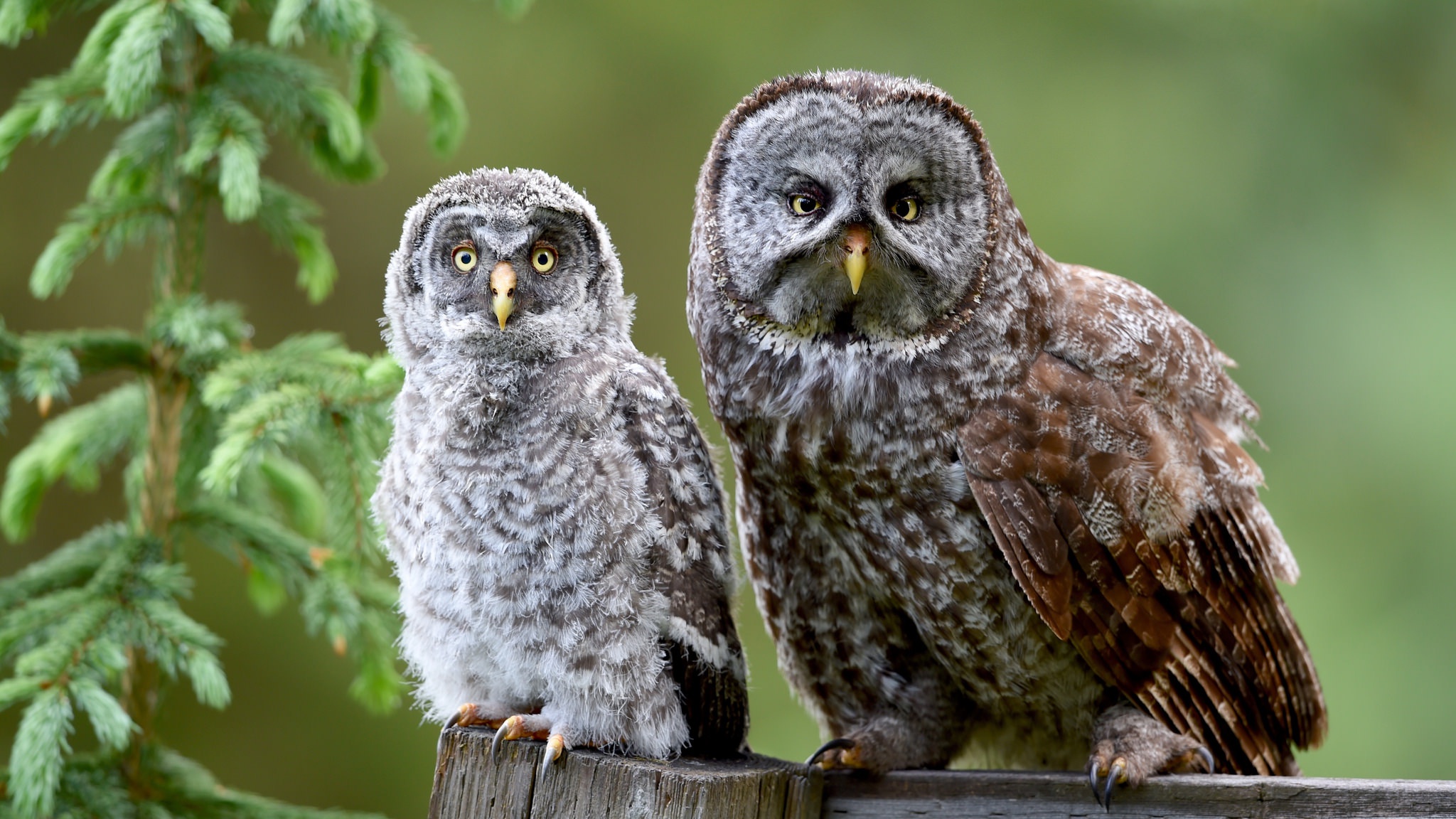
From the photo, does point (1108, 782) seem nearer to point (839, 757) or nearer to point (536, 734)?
point (839, 757)

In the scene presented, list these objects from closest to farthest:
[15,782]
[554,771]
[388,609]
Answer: [554,771]
[15,782]
[388,609]

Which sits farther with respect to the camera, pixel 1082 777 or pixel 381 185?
pixel 381 185

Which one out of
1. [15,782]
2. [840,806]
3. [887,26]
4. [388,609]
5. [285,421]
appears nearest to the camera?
[840,806]

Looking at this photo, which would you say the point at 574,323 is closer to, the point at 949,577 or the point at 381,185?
the point at 949,577

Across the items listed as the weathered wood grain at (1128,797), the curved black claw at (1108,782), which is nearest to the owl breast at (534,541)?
the weathered wood grain at (1128,797)

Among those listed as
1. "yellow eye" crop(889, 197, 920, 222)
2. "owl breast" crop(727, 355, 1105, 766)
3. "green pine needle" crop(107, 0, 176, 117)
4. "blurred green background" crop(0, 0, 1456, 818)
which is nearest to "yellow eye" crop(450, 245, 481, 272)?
"owl breast" crop(727, 355, 1105, 766)

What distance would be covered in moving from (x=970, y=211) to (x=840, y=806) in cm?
89

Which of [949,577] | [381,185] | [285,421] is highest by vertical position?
[381,185]

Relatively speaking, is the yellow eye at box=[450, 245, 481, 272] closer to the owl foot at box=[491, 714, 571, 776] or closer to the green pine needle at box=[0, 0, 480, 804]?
the green pine needle at box=[0, 0, 480, 804]

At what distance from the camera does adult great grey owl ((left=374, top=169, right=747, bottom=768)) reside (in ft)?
6.21

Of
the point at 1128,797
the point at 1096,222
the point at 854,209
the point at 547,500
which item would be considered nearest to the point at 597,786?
the point at 547,500

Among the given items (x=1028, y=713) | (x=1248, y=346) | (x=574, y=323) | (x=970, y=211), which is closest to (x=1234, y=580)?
(x=1028, y=713)

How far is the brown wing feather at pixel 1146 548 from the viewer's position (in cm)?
195

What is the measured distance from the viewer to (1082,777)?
182 cm
